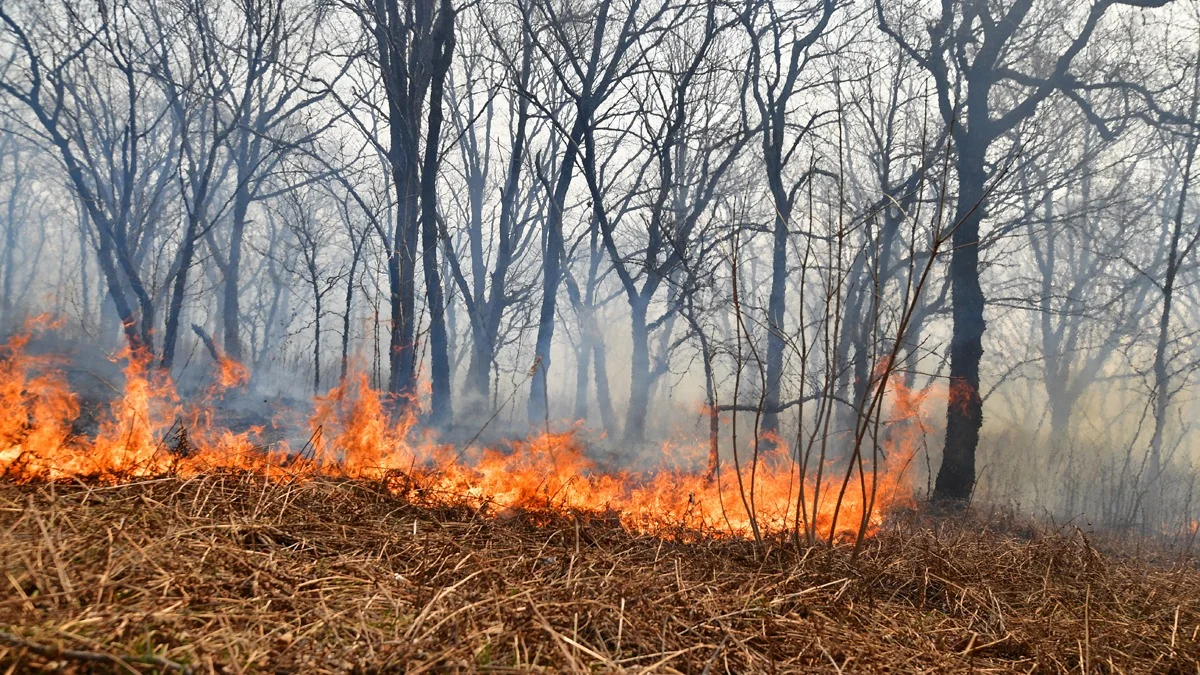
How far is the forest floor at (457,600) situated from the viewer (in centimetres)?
178

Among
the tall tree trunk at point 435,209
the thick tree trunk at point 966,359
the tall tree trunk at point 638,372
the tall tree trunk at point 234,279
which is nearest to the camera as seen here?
the tall tree trunk at point 435,209

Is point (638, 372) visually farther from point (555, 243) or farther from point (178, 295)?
point (178, 295)

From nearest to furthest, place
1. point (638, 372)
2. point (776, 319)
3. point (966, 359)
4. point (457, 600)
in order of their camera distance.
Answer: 1. point (457, 600)
2. point (966, 359)
3. point (776, 319)
4. point (638, 372)

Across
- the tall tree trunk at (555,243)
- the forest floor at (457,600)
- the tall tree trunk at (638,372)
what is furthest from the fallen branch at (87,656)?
the tall tree trunk at (638,372)

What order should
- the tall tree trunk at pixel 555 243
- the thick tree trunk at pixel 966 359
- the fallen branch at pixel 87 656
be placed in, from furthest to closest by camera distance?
1. the tall tree trunk at pixel 555 243
2. the thick tree trunk at pixel 966 359
3. the fallen branch at pixel 87 656

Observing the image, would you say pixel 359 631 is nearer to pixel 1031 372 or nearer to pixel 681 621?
pixel 681 621

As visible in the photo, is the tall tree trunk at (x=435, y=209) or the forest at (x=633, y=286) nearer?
the forest at (x=633, y=286)

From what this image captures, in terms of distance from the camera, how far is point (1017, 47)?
11.6 m

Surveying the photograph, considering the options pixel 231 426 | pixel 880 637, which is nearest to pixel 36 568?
pixel 880 637

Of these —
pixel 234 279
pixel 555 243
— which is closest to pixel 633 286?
pixel 555 243

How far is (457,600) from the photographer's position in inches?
88.4

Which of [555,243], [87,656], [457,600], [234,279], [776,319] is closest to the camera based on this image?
[87,656]

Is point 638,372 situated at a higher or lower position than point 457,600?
higher

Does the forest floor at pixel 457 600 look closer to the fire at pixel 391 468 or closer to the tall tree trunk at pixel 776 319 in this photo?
the fire at pixel 391 468
